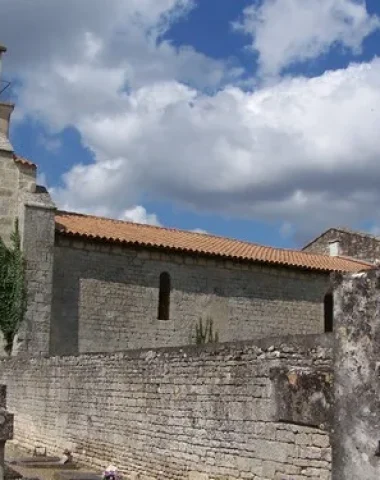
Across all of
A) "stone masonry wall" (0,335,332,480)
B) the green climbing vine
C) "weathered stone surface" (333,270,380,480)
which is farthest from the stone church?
"weathered stone surface" (333,270,380,480)

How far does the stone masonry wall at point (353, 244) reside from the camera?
105 feet

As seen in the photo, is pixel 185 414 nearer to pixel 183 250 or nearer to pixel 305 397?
pixel 305 397

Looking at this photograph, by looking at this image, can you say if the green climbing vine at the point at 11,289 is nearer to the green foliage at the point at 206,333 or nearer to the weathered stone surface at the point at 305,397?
the green foliage at the point at 206,333

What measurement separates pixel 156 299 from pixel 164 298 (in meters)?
0.48

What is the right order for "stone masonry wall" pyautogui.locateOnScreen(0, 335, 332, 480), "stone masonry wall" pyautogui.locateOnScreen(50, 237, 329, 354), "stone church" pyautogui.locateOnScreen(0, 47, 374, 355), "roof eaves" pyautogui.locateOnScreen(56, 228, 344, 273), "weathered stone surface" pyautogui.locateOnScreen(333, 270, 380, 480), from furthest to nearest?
1. "roof eaves" pyautogui.locateOnScreen(56, 228, 344, 273)
2. "stone masonry wall" pyautogui.locateOnScreen(50, 237, 329, 354)
3. "stone church" pyautogui.locateOnScreen(0, 47, 374, 355)
4. "stone masonry wall" pyautogui.locateOnScreen(0, 335, 332, 480)
5. "weathered stone surface" pyautogui.locateOnScreen(333, 270, 380, 480)

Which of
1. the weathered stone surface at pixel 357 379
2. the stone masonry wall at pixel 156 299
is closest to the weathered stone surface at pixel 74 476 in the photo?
the stone masonry wall at pixel 156 299

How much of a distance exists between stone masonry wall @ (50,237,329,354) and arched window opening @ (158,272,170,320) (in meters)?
0.17

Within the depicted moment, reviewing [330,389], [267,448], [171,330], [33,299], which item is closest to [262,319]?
[171,330]

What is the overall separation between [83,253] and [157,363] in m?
10.4

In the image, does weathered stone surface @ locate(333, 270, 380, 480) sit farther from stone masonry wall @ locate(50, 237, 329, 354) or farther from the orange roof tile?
the orange roof tile

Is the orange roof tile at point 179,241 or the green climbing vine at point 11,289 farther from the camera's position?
the orange roof tile at point 179,241

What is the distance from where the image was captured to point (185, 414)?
37.2 feet

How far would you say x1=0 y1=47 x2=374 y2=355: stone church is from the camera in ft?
70.5

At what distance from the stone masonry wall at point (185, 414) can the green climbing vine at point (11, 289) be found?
13.7 feet
